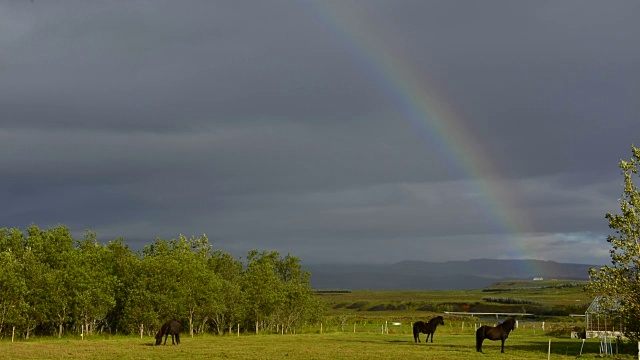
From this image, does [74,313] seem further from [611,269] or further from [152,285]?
[611,269]

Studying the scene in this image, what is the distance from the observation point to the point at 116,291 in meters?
74.1

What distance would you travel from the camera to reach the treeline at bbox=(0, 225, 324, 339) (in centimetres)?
6506

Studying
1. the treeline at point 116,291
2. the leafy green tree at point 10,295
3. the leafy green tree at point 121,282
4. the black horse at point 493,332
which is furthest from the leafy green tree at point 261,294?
the black horse at point 493,332

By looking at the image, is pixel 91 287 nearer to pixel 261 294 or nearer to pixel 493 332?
pixel 261 294

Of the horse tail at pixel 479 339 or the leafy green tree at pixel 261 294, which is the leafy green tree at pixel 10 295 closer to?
the leafy green tree at pixel 261 294

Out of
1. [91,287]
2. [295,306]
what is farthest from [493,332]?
[295,306]

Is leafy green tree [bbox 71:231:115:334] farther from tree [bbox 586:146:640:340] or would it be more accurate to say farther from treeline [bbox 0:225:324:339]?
tree [bbox 586:146:640:340]

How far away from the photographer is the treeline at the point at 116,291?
65062 mm

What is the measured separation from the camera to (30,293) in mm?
64500

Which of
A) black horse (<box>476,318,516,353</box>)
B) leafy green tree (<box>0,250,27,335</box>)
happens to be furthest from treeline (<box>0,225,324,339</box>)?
black horse (<box>476,318,516,353</box>)

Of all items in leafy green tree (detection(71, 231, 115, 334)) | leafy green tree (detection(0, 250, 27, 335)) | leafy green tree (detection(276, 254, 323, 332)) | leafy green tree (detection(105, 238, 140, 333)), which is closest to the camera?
leafy green tree (detection(0, 250, 27, 335))

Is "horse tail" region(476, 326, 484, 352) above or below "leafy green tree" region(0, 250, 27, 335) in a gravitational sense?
below

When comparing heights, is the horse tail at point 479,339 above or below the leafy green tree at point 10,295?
below

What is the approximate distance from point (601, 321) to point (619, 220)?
101 feet
